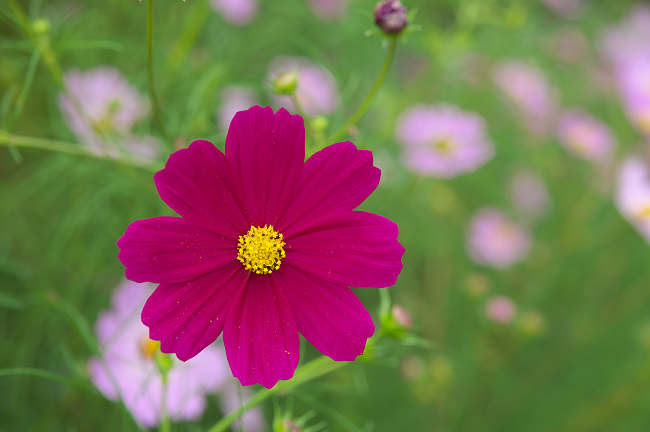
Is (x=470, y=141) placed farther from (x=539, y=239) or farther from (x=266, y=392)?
(x=266, y=392)

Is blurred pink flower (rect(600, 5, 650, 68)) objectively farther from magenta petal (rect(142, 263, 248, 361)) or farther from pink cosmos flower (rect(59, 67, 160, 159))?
magenta petal (rect(142, 263, 248, 361))

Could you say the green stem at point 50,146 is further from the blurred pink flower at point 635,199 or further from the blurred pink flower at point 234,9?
the blurred pink flower at point 635,199

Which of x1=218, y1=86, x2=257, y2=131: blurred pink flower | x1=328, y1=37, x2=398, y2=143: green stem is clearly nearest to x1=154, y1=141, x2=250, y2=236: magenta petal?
x1=328, y1=37, x2=398, y2=143: green stem

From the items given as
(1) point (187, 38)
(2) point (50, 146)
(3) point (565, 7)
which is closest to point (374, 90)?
(2) point (50, 146)

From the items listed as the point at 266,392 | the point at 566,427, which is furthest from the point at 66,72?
the point at 566,427

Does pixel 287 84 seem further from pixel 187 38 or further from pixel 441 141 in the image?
pixel 441 141

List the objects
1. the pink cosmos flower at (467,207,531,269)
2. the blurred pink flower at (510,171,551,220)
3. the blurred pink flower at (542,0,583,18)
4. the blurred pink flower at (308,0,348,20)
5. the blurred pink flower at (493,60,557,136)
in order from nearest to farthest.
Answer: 1. the pink cosmos flower at (467,207,531,269)
2. the blurred pink flower at (308,0,348,20)
3. the blurred pink flower at (510,171,551,220)
4. the blurred pink flower at (493,60,557,136)
5. the blurred pink flower at (542,0,583,18)

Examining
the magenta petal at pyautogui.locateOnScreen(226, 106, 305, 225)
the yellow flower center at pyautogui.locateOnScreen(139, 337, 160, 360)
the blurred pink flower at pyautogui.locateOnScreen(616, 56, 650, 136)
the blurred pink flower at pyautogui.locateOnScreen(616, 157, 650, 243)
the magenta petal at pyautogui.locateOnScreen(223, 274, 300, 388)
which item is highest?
the blurred pink flower at pyautogui.locateOnScreen(616, 56, 650, 136)

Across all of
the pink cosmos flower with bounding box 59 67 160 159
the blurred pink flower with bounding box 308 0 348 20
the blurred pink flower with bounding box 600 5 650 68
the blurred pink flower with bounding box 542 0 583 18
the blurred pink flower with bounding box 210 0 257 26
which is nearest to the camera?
the pink cosmos flower with bounding box 59 67 160 159

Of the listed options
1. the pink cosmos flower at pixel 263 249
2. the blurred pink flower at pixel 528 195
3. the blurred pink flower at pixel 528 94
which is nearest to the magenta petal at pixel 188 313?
the pink cosmos flower at pixel 263 249

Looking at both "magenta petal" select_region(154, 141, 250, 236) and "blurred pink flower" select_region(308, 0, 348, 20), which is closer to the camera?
"magenta petal" select_region(154, 141, 250, 236)
